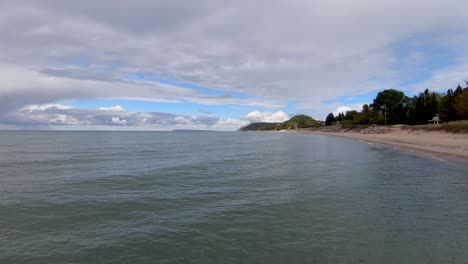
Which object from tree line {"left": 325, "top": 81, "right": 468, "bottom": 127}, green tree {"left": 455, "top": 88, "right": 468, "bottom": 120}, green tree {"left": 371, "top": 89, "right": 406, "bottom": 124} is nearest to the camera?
green tree {"left": 455, "top": 88, "right": 468, "bottom": 120}

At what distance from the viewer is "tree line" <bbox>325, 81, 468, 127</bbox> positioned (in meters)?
82.1

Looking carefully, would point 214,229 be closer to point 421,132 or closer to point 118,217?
point 118,217

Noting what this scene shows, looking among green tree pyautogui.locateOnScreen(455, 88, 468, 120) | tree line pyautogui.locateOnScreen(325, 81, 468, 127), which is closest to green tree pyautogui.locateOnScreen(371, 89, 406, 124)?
tree line pyautogui.locateOnScreen(325, 81, 468, 127)

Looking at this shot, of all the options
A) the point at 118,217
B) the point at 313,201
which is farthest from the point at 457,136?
the point at 118,217

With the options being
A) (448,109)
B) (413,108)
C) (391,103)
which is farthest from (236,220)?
(391,103)

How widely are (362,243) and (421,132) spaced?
70050 mm

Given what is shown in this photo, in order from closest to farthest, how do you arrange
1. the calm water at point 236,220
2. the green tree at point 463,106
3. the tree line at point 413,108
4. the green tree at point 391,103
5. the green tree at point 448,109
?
the calm water at point 236,220
the green tree at point 463,106
the tree line at point 413,108
the green tree at point 448,109
the green tree at point 391,103

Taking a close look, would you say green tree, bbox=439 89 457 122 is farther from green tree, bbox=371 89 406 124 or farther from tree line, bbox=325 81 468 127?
green tree, bbox=371 89 406 124

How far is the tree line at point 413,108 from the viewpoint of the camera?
82.1 metres

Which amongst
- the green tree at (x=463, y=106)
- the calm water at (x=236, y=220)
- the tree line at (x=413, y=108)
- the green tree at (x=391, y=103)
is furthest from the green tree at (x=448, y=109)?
the calm water at (x=236, y=220)

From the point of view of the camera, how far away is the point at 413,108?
117062mm

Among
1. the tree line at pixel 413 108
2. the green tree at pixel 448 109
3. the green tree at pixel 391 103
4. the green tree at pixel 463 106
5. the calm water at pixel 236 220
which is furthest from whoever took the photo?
the green tree at pixel 391 103

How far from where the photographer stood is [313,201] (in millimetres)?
13305

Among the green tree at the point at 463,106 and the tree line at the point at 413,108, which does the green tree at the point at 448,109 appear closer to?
the tree line at the point at 413,108
